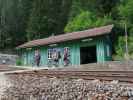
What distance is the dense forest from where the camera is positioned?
105 ft

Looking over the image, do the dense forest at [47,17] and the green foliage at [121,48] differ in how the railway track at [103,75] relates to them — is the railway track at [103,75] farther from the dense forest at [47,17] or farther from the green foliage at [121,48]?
the dense forest at [47,17]

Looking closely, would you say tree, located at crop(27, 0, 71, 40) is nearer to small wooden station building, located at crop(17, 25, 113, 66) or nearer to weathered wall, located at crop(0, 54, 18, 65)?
weathered wall, located at crop(0, 54, 18, 65)

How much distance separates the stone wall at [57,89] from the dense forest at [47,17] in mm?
19102

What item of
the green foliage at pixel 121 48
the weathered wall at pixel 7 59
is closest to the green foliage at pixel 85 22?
the green foliage at pixel 121 48

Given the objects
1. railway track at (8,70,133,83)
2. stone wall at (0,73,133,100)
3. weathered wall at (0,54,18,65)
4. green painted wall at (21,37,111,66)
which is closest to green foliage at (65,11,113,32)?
weathered wall at (0,54,18,65)

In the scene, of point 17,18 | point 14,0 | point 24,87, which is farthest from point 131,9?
point 14,0

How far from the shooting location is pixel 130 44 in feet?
66.4

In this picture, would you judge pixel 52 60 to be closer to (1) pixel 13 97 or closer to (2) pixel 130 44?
(2) pixel 130 44

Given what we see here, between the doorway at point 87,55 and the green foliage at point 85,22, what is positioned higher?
the green foliage at point 85,22

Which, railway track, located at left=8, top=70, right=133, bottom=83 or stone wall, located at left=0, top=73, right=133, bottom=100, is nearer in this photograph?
stone wall, located at left=0, top=73, right=133, bottom=100

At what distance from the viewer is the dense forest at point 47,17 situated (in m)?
32.0

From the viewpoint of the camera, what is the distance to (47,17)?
4169 centimetres

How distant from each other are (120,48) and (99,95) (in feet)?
47.7

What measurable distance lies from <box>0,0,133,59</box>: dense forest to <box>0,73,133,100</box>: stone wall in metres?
19.1
